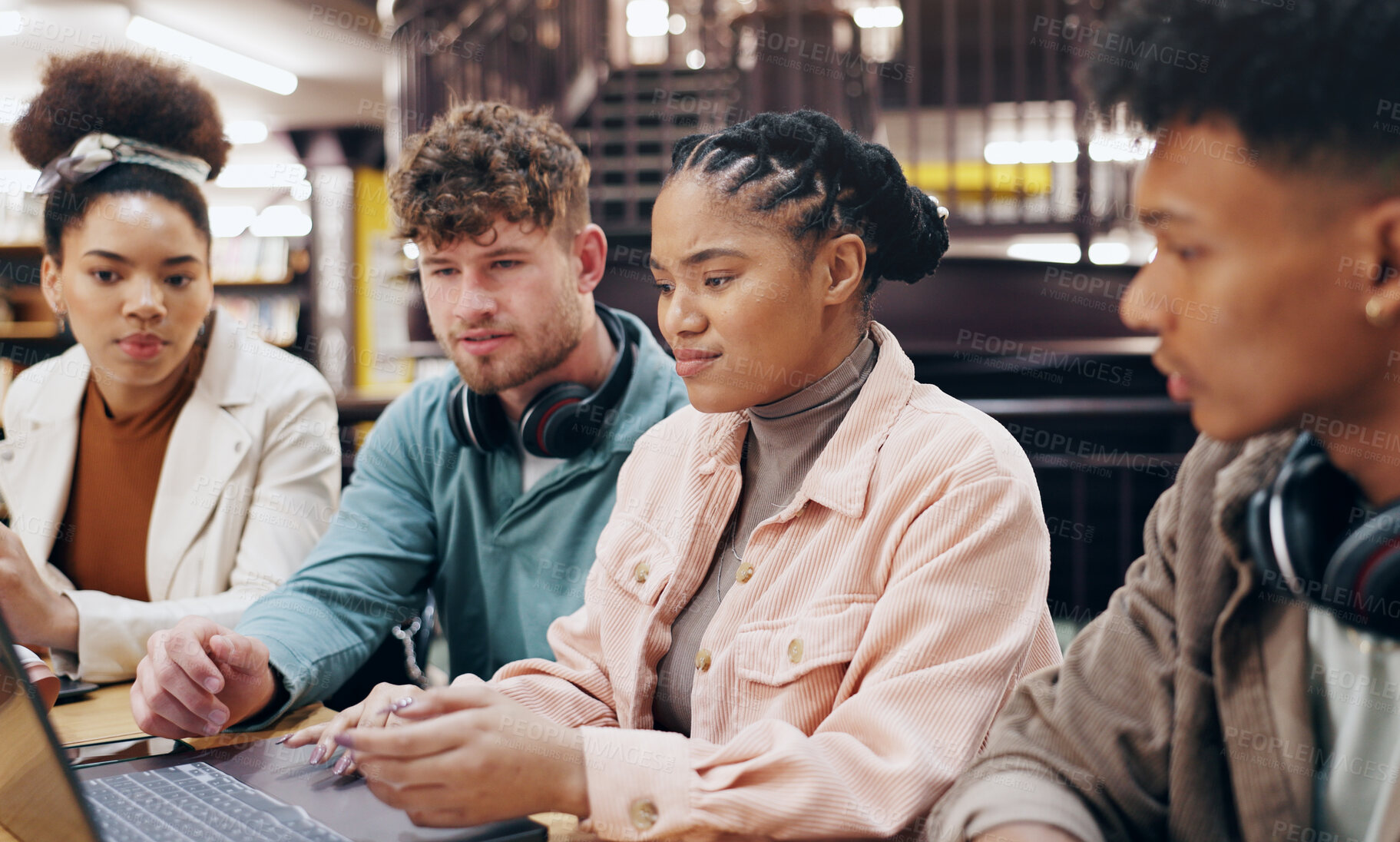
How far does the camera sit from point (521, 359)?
1552mm

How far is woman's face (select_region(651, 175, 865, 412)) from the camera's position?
1.06 metres

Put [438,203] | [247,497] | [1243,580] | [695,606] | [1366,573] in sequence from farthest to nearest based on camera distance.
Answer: [247,497]
[438,203]
[695,606]
[1243,580]
[1366,573]

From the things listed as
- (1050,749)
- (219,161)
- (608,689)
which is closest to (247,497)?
(219,161)

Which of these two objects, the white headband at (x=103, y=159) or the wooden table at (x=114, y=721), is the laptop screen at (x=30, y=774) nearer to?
the wooden table at (x=114, y=721)

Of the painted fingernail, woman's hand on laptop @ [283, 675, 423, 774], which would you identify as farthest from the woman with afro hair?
the painted fingernail

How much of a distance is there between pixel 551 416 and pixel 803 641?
66 centimetres

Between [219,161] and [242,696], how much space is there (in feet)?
3.50

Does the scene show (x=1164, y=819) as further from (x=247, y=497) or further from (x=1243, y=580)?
(x=247, y=497)

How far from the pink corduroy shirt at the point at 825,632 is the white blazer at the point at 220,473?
2.43 ft

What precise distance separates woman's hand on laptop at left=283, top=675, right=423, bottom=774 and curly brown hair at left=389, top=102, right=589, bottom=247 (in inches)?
29.7

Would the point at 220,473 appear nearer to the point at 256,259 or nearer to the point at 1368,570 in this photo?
the point at 1368,570

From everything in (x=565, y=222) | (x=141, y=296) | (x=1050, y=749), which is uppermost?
(x=565, y=222)

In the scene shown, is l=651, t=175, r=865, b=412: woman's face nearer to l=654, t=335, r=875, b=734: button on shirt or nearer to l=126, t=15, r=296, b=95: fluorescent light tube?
l=654, t=335, r=875, b=734: button on shirt

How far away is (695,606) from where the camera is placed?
1120 millimetres
